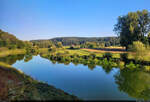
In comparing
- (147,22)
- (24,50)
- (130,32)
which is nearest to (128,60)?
(130,32)

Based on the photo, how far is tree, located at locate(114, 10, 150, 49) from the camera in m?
31.3

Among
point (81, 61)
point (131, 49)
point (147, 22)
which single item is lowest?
point (81, 61)

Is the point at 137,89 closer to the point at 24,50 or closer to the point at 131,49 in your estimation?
the point at 131,49

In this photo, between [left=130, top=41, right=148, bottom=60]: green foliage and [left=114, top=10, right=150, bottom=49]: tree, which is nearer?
[left=130, top=41, right=148, bottom=60]: green foliage

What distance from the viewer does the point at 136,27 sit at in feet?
104

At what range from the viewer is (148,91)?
1180cm

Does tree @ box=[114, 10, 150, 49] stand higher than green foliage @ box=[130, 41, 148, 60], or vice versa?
tree @ box=[114, 10, 150, 49]

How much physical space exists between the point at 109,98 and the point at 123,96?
1.76m

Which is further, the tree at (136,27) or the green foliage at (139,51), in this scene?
the tree at (136,27)

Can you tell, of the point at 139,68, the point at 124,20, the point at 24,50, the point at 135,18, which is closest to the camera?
the point at 139,68

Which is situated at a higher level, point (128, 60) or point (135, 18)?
point (135, 18)

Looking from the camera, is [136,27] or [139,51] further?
[136,27]

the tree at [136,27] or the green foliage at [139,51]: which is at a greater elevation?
the tree at [136,27]

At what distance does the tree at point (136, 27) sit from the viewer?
1231 inches
